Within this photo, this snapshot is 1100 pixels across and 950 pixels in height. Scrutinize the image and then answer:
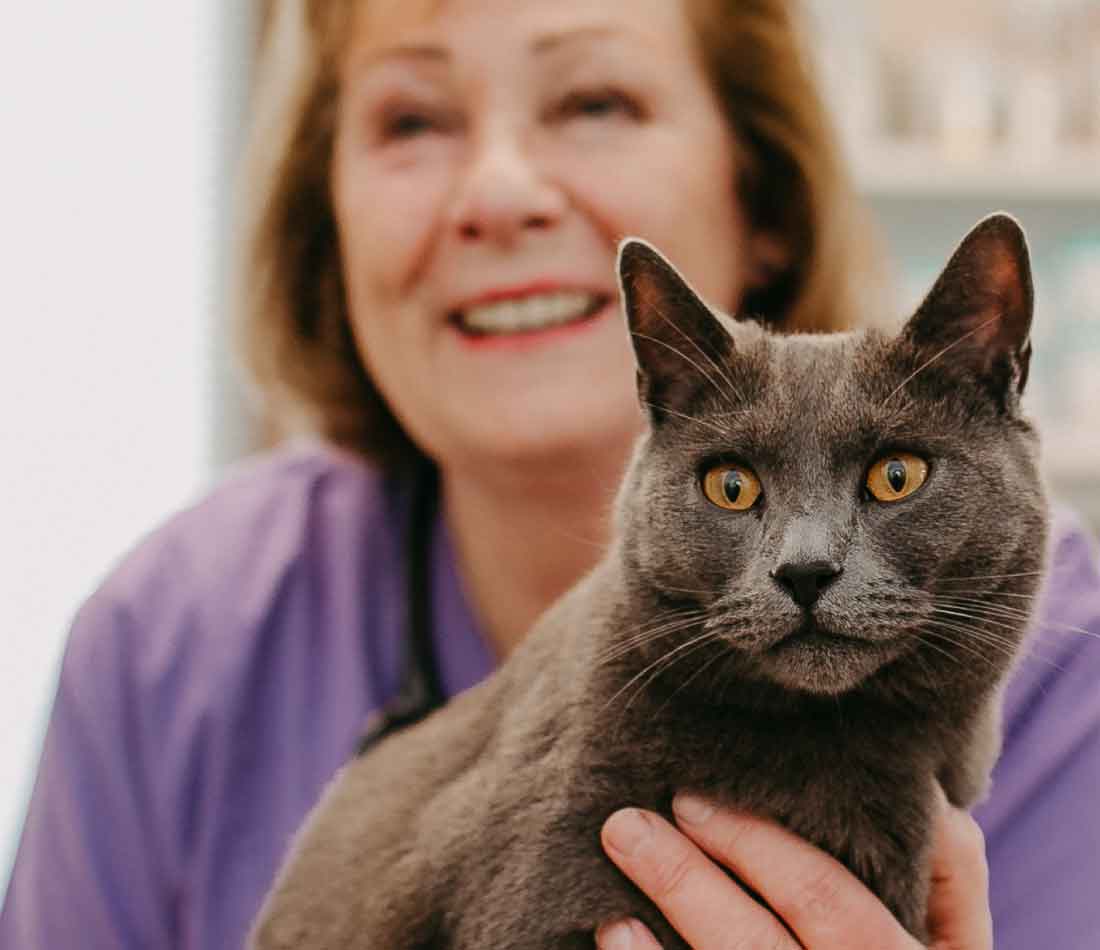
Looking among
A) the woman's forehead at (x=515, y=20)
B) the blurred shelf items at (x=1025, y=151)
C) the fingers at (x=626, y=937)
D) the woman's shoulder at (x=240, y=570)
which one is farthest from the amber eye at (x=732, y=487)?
the blurred shelf items at (x=1025, y=151)

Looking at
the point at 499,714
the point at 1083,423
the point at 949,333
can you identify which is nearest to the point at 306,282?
the point at 499,714

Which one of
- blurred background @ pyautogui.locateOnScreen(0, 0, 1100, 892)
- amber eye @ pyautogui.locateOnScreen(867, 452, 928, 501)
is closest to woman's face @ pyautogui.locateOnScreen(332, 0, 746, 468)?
amber eye @ pyautogui.locateOnScreen(867, 452, 928, 501)

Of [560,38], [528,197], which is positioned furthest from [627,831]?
[560,38]

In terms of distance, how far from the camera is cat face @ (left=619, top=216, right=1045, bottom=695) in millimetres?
570

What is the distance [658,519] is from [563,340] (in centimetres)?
33

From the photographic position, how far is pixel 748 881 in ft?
2.17

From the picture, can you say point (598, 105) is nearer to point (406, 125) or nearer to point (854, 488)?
point (406, 125)

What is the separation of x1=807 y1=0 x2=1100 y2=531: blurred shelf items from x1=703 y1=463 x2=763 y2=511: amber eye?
3.91 ft

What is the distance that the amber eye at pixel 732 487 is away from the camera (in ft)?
2.02

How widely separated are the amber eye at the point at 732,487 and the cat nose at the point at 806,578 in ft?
0.20

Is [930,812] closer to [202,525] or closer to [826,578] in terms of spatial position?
[826,578]

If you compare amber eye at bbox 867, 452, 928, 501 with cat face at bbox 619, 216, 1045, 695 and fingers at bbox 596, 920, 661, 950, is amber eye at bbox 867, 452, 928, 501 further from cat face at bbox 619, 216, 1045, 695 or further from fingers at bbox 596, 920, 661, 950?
fingers at bbox 596, 920, 661, 950

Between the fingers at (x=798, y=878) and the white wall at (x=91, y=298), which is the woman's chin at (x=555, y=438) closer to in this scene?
the fingers at (x=798, y=878)

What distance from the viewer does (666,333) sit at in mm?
653
